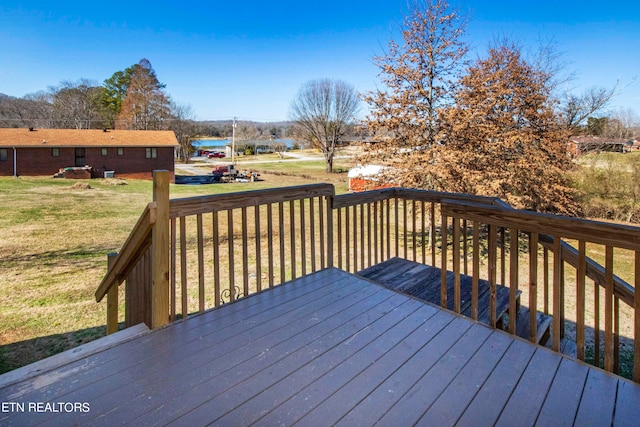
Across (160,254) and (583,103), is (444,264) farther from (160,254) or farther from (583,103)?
(583,103)

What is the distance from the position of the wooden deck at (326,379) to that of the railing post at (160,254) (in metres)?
0.12

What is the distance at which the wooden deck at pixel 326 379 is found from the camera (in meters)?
1.51

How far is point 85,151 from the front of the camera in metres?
22.8

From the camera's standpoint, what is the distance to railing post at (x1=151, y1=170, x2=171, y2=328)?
7.16ft

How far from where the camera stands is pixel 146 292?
2.52 meters

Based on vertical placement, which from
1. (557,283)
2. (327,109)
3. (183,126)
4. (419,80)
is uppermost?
(183,126)

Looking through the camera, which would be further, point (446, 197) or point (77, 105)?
point (77, 105)

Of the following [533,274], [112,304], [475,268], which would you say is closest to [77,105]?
[112,304]

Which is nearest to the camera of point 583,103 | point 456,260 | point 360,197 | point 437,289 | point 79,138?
point 456,260

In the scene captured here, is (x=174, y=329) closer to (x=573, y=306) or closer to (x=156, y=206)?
(x=156, y=206)

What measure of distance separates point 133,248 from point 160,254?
0.36 meters

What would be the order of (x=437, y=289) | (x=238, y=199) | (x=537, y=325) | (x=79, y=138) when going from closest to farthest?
(x=238, y=199), (x=537, y=325), (x=437, y=289), (x=79, y=138)

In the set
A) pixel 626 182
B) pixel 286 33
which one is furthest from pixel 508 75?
pixel 286 33

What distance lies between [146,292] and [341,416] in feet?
5.48
